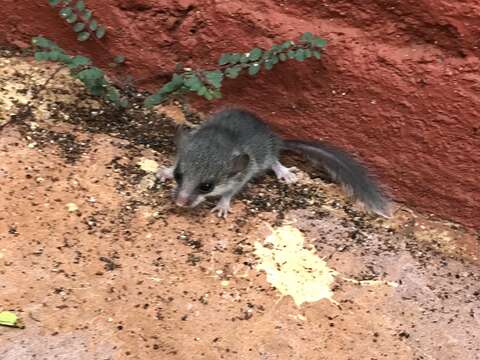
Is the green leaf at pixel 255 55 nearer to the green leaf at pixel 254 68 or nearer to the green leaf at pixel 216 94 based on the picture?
the green leaf at pixel 254 68

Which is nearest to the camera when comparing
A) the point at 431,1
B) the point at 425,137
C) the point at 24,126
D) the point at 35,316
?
the point at 35,316

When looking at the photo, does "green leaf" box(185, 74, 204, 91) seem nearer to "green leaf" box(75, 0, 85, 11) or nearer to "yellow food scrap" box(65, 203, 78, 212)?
"green leaf" box(75, 0, 85, 11)

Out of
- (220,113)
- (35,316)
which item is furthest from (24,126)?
(35,316)

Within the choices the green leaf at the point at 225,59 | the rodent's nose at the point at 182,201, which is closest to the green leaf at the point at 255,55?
the green leaf at the point at 225,59

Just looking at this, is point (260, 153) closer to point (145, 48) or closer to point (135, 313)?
point (145, 48)

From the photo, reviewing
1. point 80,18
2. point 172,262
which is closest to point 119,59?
point 80,18

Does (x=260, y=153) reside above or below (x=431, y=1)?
below

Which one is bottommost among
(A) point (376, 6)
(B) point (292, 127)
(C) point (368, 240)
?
(C) point (368, 240)
